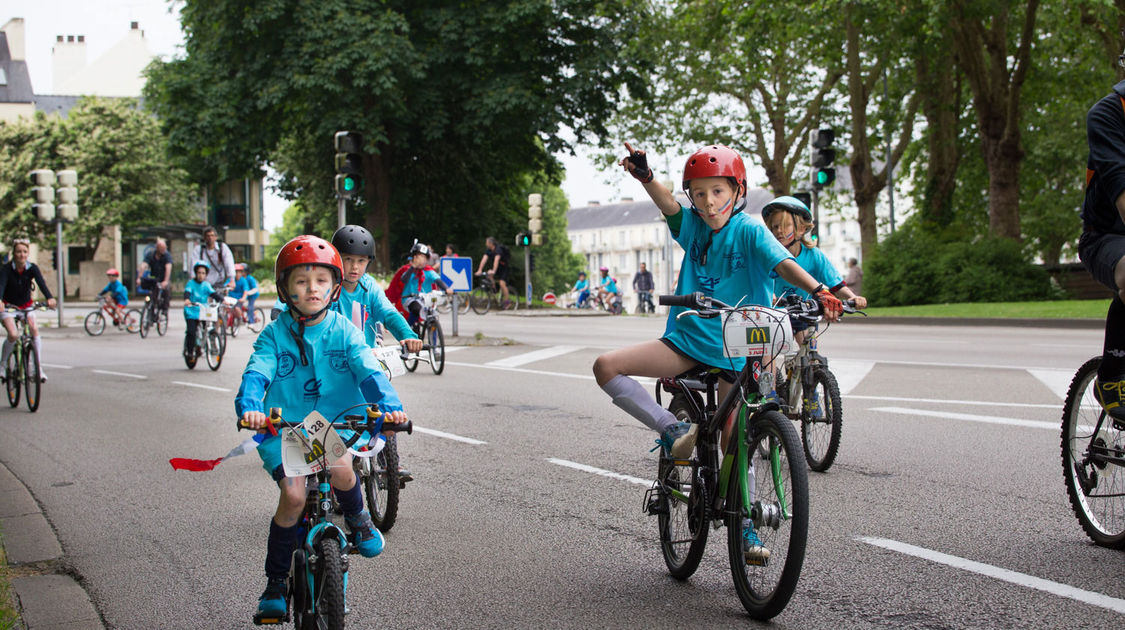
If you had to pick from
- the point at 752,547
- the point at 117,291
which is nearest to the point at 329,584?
the point at 752,547

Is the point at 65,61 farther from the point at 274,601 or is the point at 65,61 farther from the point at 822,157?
the point at 274,601

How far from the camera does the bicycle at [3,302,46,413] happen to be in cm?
1103

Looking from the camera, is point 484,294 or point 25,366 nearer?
point 25,366

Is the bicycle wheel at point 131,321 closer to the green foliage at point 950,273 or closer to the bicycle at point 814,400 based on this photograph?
the green foliage at point 950,273

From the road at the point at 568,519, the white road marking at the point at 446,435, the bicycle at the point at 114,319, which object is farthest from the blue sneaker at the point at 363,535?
the bicycle at the point at 114,319

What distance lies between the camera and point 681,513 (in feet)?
14.7

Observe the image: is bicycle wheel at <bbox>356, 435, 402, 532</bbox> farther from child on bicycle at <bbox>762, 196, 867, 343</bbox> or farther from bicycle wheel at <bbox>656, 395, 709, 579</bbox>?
child on bicycle at <bbox>762, 196, 867, 343</bbox>

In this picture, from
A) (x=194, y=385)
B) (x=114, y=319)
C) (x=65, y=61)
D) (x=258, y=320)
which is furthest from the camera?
(x=65, y=61)

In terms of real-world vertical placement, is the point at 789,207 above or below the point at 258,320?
above

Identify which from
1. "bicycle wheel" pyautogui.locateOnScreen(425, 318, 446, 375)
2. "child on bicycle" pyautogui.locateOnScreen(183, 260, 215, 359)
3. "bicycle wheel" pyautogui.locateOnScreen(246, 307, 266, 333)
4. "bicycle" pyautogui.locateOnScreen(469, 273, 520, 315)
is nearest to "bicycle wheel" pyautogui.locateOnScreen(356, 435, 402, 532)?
"bicycle wheel" pyautogui.locateOnScreen(425, 318, 446, 375)

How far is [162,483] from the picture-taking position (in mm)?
7215

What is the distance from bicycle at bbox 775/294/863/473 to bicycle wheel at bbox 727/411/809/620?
2786 millimetres

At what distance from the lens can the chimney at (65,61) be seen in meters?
78.6

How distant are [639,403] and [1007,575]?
1610 millimetres
